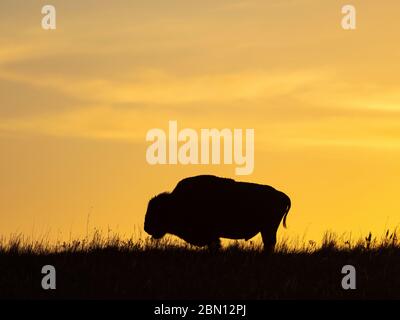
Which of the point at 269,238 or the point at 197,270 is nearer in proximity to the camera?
the point at 197,270

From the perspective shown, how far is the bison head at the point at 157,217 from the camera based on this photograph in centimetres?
1961

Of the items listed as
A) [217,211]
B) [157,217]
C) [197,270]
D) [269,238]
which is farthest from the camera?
[157,217]

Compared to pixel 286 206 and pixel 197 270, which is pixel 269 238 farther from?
pixel 197 270

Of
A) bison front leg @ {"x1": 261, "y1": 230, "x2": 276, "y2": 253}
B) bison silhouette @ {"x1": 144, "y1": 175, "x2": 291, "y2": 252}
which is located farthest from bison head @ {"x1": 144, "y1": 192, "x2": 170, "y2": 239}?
bison front leg @ {"x1": 261, "y1": 230, "x2": 276, "y2": 253}

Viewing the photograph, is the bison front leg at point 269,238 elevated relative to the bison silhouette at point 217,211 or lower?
lower

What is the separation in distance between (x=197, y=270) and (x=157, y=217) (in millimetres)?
4534

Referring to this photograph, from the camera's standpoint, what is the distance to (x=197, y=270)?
49.8 ft

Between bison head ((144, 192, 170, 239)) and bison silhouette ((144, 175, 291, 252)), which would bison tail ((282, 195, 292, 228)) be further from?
bison head ((144, 192, 170, 239))

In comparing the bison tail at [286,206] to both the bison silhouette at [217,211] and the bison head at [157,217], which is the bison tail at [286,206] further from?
→ the bison head at [157,217]

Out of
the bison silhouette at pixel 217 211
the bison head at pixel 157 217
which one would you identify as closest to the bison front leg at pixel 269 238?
the bison silhouette at pixel 217 211

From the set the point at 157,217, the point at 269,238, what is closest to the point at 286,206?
the point at 269,238

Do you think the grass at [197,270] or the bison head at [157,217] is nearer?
the grass at [197,270]

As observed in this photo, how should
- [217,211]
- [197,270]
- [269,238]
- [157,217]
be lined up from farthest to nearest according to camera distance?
[157,217] < [217,211] < [269,238] < [197,270]
